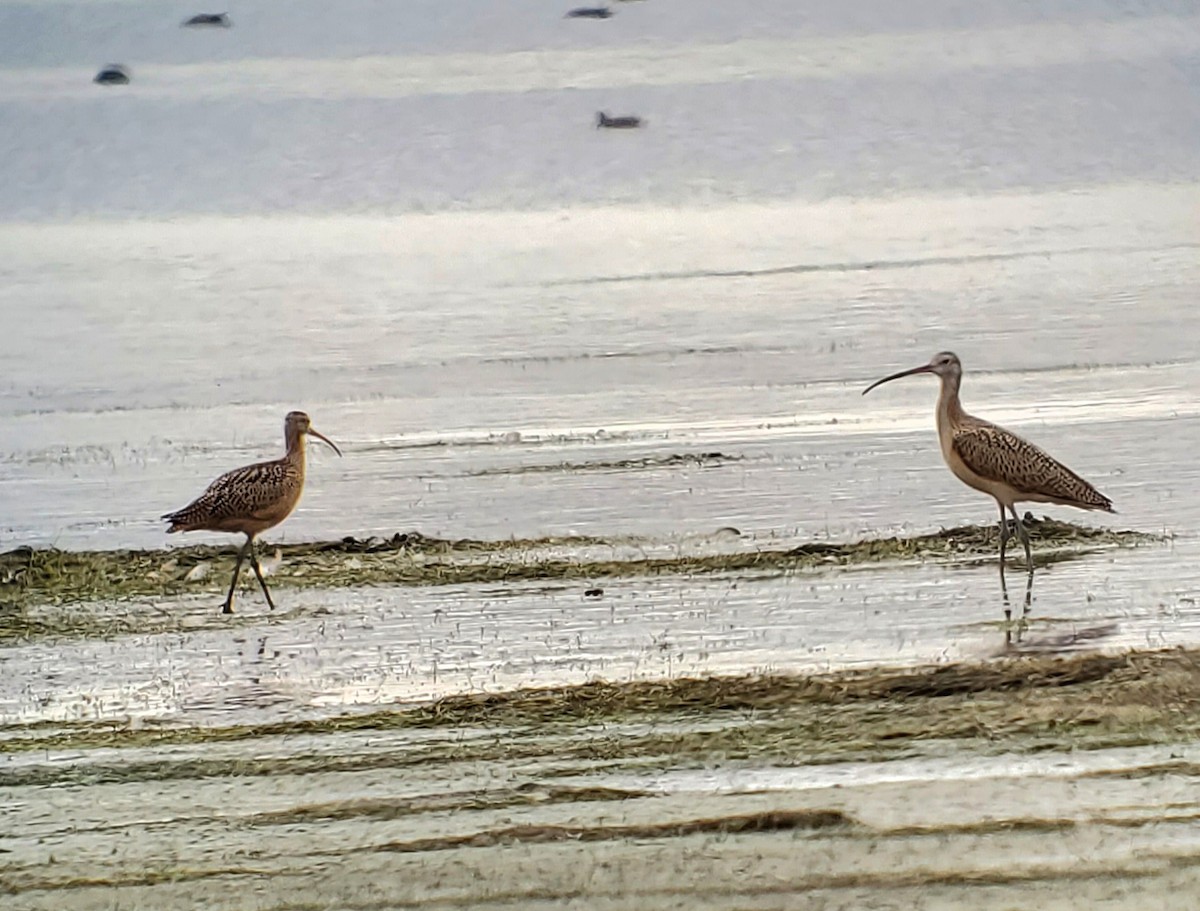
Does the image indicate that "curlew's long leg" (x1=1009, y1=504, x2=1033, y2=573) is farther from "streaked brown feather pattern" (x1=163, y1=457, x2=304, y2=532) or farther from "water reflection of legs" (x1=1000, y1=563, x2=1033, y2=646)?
"streaked brown feather pattern" (x1=163, y1=457, x2=304, y2=532)

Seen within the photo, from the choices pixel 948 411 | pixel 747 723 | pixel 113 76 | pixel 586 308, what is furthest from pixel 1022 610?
pixel 113 76

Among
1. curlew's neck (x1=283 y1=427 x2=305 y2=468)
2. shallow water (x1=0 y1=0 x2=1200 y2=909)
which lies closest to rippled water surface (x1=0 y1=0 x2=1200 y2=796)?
shallow water (x1=0 y1=0 x2=1200 y2=909)

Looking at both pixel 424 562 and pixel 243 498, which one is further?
pixel 424 562

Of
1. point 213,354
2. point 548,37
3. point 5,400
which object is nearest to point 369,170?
point 548,37

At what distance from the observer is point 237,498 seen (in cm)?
825

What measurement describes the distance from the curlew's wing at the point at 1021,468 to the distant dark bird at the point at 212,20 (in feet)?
74.8

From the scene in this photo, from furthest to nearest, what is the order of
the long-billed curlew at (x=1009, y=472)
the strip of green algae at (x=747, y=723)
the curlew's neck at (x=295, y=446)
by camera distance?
1. the curlew's neck at (x=295, y=446)
2. the long-billed curlew at (x=1009, y=472)
3. the strip of green algae at (x=747, y=723)

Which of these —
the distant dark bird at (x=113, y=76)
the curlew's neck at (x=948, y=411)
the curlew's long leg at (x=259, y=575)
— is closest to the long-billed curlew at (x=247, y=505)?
the curlew's long leg at (x=259, y=575)

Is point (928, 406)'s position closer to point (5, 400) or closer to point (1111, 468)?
point (1111, 468)

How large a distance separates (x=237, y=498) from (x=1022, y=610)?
2.85m

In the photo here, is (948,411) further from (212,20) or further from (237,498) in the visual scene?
(212,20)

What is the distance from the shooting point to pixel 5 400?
15469mm

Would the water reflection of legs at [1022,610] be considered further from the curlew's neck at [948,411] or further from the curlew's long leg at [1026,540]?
the curlew's neck at [948,411]

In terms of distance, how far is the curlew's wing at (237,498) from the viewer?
8.23m
